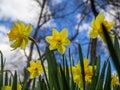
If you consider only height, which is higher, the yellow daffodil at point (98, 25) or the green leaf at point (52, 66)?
the yellow daffodil at point (98, 25)

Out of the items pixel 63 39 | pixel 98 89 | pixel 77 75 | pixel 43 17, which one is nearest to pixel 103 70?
pixel 98 89

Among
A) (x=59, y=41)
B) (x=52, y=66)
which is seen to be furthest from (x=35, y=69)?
(x=52, y=66)

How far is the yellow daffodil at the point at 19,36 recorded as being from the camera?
4.33 ft

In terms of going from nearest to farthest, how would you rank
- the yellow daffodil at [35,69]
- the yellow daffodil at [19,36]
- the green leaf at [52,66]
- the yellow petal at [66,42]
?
the green leaf at [52,66], the yellow daffodil at [19,36], the yellow petal at [66,42], the yellow daffodil at [35,69]

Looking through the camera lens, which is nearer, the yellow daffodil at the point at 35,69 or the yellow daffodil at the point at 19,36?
the yellow daffodil at the point at 19,36

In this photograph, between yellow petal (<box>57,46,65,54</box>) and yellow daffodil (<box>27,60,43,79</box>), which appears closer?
yellow petal (<box>57,46,65,54</box>)

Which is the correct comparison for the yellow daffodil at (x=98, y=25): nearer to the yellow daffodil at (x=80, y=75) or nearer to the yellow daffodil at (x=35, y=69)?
the yellow daffodil at (x=80, y=75)

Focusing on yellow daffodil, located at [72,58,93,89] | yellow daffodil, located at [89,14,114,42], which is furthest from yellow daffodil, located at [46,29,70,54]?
yellow daffodil, located at [89,14,114,42]

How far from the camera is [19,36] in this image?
1347mm

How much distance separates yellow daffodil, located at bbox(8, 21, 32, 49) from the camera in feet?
4.33

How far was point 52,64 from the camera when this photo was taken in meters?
1.04

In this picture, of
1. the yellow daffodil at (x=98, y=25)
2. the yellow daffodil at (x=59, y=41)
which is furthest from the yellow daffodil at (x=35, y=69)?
the yellow daffodil at (x=98, y=25)

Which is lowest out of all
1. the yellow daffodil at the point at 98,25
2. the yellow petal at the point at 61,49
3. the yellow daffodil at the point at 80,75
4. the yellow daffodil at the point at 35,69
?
the yellow daffodil at the point at 80,75

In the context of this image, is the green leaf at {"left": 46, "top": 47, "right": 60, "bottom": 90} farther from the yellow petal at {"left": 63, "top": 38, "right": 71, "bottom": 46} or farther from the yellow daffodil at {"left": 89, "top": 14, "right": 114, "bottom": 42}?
the yellow petal at {"left": 63, "top": 38, "right": 71, "bottom": 46}
